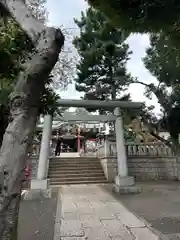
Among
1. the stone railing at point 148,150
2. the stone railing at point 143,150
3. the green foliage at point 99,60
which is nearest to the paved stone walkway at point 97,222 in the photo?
the stone railing at point 143,150

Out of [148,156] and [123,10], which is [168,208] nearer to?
[123,10]

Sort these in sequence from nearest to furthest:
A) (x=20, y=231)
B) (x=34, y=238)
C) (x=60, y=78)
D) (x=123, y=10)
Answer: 1. (x=123, y=10)
2. (x=34, y=238)
3. (x=20, y=231)
4. (x=60, y=78)

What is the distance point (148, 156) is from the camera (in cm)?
1327

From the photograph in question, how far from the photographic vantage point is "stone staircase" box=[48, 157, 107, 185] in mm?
12250

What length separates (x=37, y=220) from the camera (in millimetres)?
5609

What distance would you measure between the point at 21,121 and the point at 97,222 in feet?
12.9

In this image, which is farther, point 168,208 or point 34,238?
point 168,208

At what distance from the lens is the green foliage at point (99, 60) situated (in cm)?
1344

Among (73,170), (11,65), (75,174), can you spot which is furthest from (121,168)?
(11,65)

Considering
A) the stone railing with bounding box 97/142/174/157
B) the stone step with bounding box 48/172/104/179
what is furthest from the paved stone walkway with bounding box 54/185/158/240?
the stone railing with bounding box 97/142/174/157

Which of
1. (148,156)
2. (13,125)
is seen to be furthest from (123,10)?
(148,156)

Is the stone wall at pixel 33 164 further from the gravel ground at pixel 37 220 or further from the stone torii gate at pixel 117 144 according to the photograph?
the gravel ground at pixel 37 220

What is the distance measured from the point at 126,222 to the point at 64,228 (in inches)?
46.3

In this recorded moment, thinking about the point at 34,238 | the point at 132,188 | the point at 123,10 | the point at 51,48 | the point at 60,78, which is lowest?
the point at 34,238
